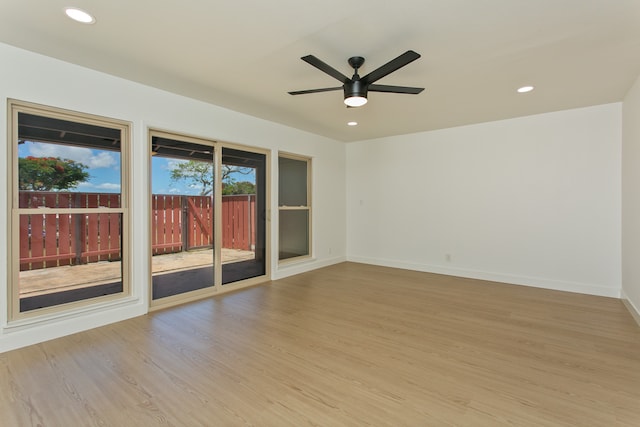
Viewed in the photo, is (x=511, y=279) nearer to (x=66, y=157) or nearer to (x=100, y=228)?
(x=100, y=228)

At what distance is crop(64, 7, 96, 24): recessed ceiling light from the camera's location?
6.90 feet

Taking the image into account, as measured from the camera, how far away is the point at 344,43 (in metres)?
2.52

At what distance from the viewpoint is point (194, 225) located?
4117mm

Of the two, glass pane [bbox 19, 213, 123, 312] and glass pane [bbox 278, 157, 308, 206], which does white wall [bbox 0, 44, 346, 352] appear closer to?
glass pane [bbox 19, 213, 123, 312]

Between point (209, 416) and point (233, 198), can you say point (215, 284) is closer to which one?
point (233, 198)

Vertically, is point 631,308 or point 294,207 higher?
point 294,207

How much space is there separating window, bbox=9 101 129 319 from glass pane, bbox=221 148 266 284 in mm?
1346

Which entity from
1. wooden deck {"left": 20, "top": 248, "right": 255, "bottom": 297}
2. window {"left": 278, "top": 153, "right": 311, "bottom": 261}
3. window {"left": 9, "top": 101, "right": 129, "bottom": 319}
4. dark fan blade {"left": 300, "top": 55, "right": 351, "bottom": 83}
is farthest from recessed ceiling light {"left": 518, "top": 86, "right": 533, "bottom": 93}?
window {"left": 9, "top": 101, "right": 129, "bottom": 319}

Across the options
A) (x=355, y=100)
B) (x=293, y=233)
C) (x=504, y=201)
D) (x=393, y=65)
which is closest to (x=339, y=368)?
(x=355, y=100)

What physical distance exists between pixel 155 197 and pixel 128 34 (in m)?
1.86

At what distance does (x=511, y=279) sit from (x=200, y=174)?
4997 mm

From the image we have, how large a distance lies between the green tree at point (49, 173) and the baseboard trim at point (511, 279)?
5.07m

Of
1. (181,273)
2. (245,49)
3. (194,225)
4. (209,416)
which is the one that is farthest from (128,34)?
(181,273)

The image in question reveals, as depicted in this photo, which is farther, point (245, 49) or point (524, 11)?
point (245, 49)
